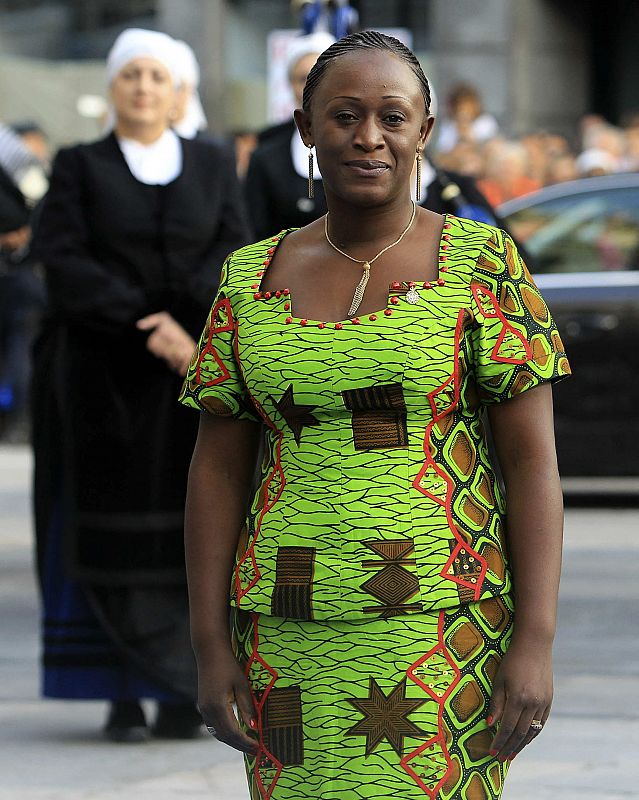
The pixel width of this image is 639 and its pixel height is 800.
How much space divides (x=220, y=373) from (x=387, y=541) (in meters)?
0.40

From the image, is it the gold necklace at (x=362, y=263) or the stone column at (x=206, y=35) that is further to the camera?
the stone column at (x=206, y=35)

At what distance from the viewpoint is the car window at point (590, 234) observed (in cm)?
1131

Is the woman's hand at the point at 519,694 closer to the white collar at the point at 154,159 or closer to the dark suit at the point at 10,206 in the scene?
the white collar at the point at 154,159

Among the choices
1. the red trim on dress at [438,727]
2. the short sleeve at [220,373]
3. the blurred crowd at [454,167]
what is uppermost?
the blurred crowd at [454,167]

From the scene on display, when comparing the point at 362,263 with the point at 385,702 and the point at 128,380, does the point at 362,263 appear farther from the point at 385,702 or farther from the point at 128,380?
the point at 128,380

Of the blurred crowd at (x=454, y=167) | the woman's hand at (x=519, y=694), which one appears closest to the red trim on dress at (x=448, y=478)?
the woman's hand at (x=519, y=694)

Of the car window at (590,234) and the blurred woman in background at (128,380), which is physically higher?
the car window at (590,234)

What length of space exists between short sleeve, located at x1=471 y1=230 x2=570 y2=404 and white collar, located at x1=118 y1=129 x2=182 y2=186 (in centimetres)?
307

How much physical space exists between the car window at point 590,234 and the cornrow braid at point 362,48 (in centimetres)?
822

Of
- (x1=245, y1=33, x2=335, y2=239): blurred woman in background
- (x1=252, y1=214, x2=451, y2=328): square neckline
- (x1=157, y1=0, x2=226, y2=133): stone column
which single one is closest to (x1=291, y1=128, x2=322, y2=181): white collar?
(x1=245, y1=33, x2=335, y2=239): blurred woman in background

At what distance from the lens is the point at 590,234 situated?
11.4 meters

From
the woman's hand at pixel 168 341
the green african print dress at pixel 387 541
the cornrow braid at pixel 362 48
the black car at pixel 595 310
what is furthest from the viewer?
the black car at pixel 595 310

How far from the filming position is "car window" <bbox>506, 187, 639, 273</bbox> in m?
11.3

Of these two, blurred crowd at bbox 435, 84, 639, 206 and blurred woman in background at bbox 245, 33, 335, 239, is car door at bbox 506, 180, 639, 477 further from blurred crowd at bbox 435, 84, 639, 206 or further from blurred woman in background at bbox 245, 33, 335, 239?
blurred woman in background at bbox 245, 33, 335, 239
